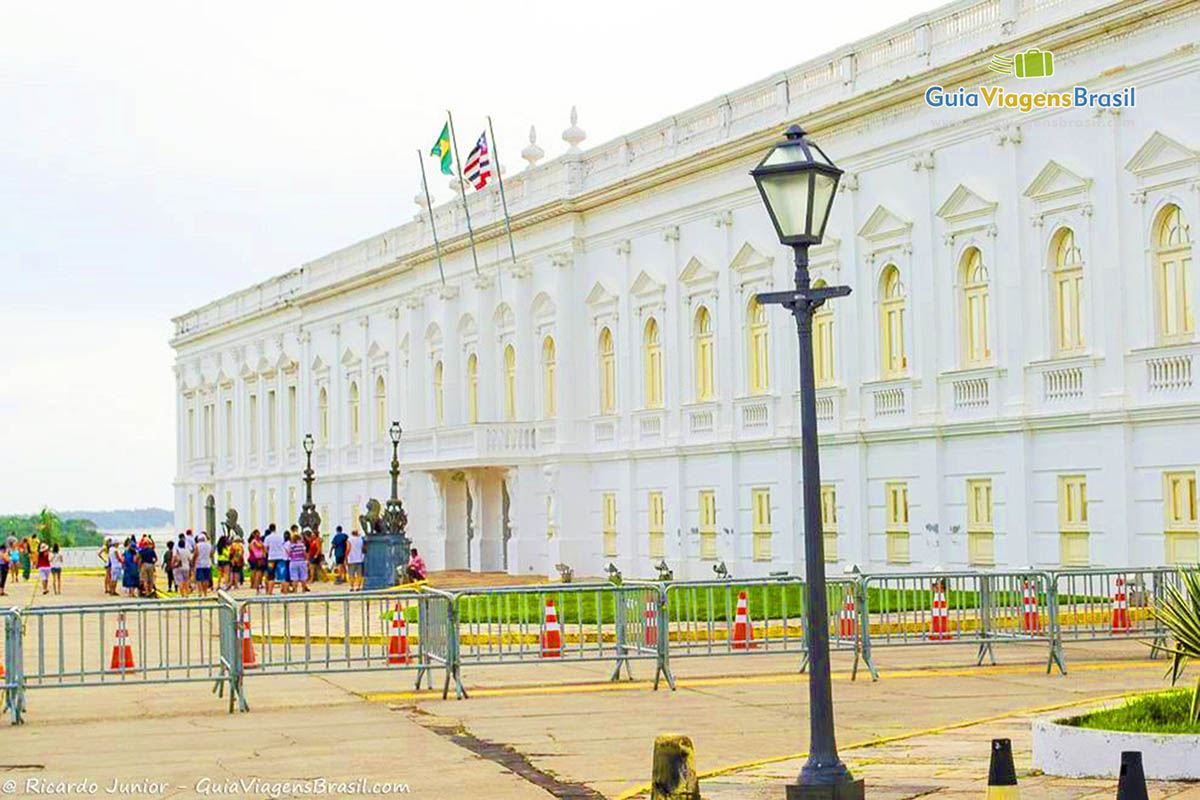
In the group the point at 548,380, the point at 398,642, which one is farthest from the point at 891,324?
the point at 398,642

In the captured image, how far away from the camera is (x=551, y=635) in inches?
876

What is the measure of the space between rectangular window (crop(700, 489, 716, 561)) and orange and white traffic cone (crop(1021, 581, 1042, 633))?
23.4 metres

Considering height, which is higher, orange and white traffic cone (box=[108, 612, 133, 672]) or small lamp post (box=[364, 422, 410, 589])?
small lamp post (box=[364, 422, 410, 589])

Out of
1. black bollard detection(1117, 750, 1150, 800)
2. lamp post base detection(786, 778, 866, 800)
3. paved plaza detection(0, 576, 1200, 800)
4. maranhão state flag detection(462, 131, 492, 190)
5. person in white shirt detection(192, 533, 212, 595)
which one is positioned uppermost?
maranhão state flag detection(462, 131, 492, 190)

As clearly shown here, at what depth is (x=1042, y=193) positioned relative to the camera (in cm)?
3584

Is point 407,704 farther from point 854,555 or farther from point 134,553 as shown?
point 134,553

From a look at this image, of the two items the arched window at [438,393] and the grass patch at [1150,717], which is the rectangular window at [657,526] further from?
the grass patch at [1150,717]

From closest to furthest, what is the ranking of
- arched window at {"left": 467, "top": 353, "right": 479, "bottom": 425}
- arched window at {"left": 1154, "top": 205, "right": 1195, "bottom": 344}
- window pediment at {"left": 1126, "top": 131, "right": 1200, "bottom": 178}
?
window pediment at {"left": 1126, "top": 131, "right": 1200, "bottom": 178}, arched window at {"left": 1154, "top": 205, "right": 1195, "bottom": 344}, arched window at {"left": 467, "top": 353, "right": 479, "bottom": 425}

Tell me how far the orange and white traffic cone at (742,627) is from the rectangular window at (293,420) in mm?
55373

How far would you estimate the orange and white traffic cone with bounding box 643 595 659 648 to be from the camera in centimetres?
2172

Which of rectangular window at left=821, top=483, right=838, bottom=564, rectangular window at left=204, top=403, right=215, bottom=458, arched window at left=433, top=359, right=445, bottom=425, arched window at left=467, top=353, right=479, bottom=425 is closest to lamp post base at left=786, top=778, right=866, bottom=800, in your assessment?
rectangular window at left=821, top=483, right=838, bottom=564

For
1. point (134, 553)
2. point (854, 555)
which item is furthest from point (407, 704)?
point (134, 553)

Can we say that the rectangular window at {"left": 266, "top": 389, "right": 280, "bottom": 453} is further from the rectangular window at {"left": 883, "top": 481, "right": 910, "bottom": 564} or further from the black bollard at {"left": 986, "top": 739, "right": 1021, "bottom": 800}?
the black bollard at {"left": 986, "top": 739, "right": 1021, "bottom": 800}

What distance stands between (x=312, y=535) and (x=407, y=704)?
3539 centimetres
